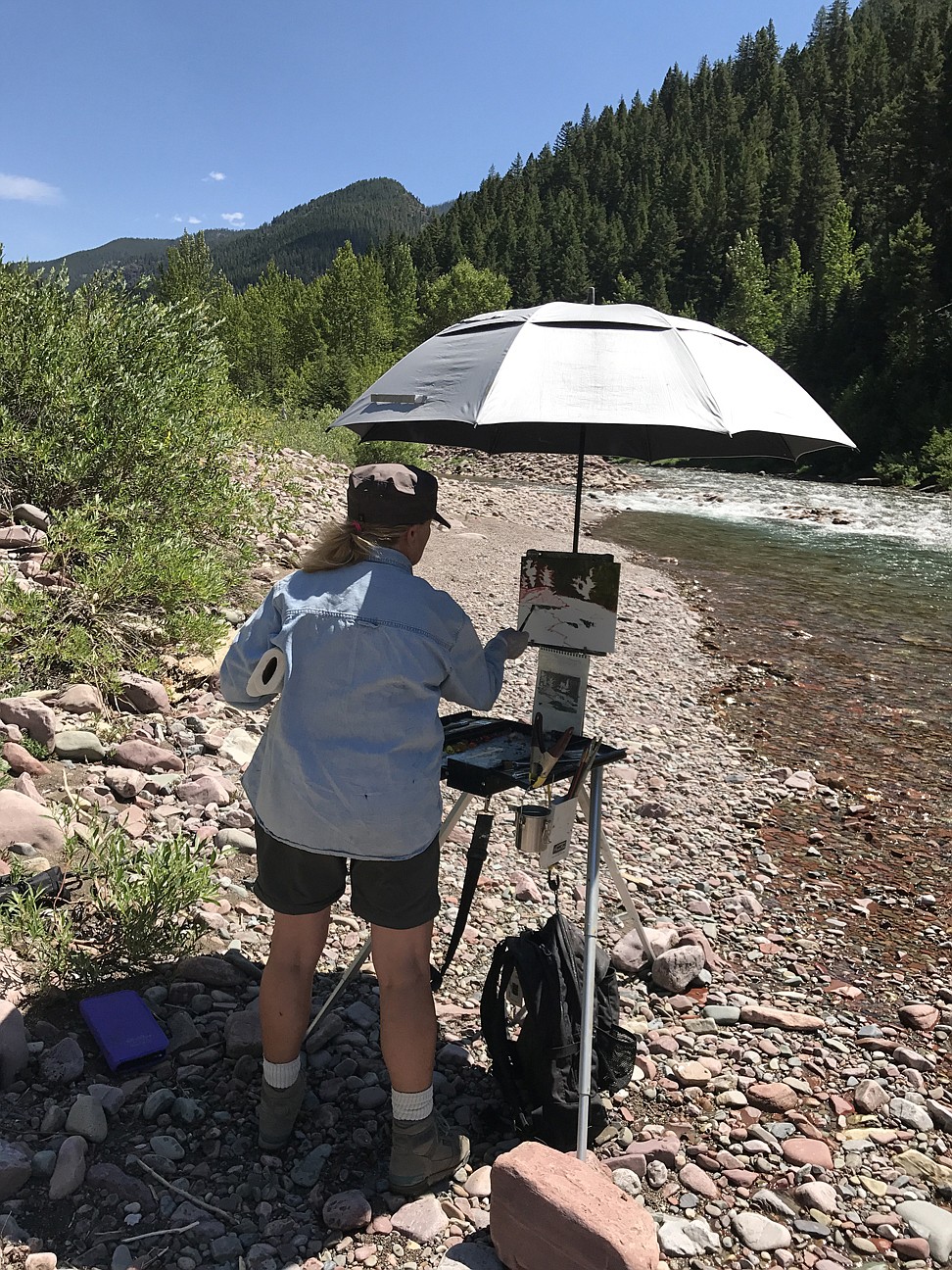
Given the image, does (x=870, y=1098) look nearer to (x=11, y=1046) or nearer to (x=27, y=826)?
(x=11, y=1046)

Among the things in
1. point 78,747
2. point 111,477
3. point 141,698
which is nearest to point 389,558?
point 78,747

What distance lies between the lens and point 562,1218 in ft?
7.27

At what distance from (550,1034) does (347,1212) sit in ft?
2.54

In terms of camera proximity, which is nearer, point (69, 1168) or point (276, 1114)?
point (69, 1168)

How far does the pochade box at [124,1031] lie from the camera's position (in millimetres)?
2924

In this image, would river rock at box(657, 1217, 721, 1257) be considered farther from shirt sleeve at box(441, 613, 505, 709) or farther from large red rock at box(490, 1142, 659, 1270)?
shirt sleeve at box(441, 613, 505, 709)

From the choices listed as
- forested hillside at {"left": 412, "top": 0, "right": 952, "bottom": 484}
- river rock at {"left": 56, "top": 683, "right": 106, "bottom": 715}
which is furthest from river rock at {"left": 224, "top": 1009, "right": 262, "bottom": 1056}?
forested hillside at {"left": 412, "top": 0, "right": 952, "bottom": 484}

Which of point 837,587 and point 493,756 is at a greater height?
point 493,756

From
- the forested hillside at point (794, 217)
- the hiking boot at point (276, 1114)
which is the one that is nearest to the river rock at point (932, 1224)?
the hiking boot at point (276, 1114)

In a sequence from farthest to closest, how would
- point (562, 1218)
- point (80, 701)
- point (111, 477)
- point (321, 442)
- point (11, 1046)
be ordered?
point (321, 442) < point (111, 477) < point (80, 701) < point (11, 1046) < point (562, 1218)

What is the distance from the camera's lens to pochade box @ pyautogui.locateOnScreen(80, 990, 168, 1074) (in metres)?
2.92

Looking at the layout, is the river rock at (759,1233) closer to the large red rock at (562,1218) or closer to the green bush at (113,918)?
the large red rock at (562,1218)

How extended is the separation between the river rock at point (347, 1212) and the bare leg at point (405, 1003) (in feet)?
0.99

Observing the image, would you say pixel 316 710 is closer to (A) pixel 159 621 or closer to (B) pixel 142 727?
(B) pixel 142 727
